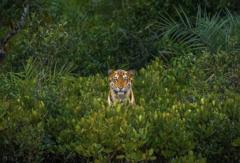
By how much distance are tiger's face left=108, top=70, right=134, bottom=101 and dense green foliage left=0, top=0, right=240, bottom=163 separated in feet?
0.77

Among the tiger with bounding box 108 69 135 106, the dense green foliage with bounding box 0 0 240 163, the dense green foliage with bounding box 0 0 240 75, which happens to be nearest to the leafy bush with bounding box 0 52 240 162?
the dense green foliage with bounding box 0 0 240 163

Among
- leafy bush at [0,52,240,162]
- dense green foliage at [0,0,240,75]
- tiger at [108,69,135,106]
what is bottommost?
leafy bush at [0,52,240,162]

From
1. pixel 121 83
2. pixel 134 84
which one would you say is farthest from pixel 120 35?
pixel 121 83

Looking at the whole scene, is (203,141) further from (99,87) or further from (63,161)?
(99,87)

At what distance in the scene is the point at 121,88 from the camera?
11742 mm

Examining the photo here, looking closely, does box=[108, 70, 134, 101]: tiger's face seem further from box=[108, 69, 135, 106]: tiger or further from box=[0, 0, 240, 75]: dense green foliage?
box=[0, 0, 240, 75]: dense green foliage

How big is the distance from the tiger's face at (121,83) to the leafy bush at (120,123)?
222 millimetres

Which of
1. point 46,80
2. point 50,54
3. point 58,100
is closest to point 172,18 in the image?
point 50,54

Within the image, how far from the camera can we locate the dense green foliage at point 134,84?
413 inches

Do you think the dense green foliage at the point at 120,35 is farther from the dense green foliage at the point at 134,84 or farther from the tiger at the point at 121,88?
the tiger at the point at 121,88

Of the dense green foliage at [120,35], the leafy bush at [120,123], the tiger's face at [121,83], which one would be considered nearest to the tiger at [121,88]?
the tiger's face at [121,83]

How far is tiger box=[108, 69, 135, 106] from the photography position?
11.7 m

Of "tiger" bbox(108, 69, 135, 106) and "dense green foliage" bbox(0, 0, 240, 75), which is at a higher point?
"dense green foliage" bbox(0, 0, 240, 75)

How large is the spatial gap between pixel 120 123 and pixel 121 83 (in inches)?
52.2
